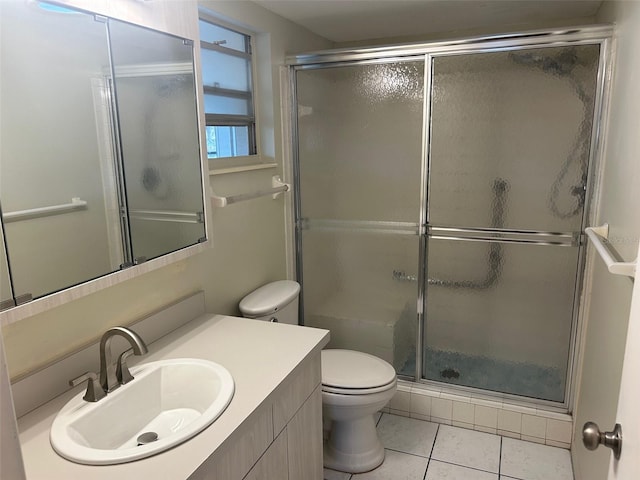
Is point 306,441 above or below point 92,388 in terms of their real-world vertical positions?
below

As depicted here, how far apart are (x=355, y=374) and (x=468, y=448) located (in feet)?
2.42

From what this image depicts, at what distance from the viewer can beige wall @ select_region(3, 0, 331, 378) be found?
51.9 inches

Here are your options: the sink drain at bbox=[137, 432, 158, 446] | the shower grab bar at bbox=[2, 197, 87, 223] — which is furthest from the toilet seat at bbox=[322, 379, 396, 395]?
the shower grab bar at bbox=[2, 197, 87, 223]

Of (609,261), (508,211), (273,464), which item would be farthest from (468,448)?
(609,261)

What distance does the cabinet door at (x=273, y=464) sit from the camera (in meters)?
1.34

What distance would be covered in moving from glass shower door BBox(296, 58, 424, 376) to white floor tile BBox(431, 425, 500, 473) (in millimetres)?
400

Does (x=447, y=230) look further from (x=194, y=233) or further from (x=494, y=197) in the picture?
(x=194, y=233)

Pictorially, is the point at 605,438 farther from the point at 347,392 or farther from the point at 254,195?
the point at 254,195

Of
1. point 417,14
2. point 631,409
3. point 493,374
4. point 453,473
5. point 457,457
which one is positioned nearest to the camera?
point 631,409

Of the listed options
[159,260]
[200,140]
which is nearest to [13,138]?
[159,260]

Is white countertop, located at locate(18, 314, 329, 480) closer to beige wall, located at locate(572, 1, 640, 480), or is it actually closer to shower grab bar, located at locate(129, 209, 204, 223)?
shower grab bar, located at locate(129, 209, 204, 223)

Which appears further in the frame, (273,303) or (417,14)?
(417,14)

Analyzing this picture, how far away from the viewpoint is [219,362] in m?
1.53

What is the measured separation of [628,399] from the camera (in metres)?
0.84
